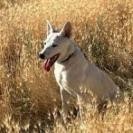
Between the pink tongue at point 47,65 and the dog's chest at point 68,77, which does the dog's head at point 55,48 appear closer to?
the pink tongue at point 47,65

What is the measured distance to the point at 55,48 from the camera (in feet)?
16.9

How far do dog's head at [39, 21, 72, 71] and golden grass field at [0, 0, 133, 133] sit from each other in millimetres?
532

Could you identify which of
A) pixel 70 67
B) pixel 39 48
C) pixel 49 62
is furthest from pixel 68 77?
pixel 39 48

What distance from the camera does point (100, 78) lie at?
18.0 ft

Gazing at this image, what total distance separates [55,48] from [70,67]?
0.92 feet

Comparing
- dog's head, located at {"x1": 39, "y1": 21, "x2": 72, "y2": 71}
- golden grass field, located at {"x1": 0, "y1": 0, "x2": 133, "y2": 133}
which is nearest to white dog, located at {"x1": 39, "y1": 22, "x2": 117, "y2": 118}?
dog's head, located at {"x1": 39, "y1": 21, "x2": 72, "y2": 71}

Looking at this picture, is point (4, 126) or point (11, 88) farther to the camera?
point (11, 88)

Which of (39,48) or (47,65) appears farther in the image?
(39,48)

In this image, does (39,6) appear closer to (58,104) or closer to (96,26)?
(96,26)

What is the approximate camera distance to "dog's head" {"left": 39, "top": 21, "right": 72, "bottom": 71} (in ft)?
16.7

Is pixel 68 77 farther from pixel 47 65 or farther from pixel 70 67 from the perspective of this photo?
pixel 47 65

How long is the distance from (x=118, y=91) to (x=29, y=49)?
1248 mm

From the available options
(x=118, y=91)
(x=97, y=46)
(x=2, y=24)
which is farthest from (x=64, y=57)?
(x=2, y=24)

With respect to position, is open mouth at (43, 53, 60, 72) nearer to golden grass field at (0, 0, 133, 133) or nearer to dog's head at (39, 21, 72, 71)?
dog's head at (39, 21, 72, 71)
